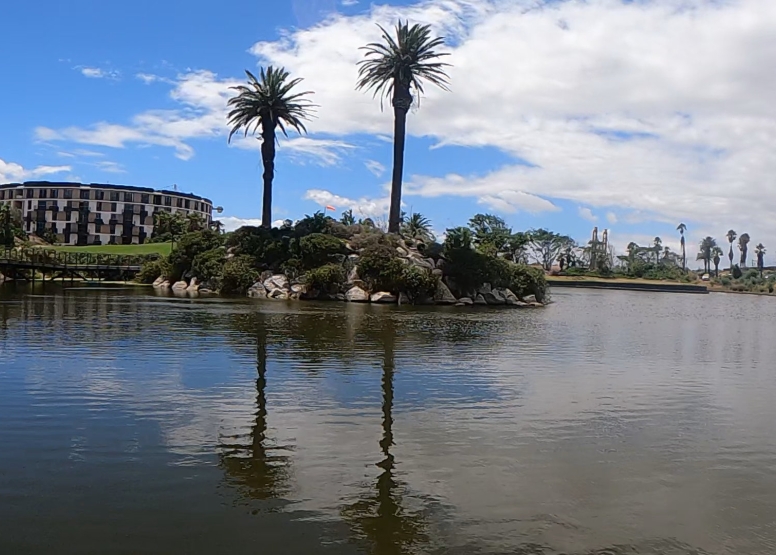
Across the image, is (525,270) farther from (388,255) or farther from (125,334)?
(125,334)

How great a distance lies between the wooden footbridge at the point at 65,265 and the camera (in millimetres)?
59344

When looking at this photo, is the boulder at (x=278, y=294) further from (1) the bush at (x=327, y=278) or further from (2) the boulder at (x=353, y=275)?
(2) the boulder at (x=353, y=275)

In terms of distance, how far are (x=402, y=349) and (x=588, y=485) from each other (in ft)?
40.5

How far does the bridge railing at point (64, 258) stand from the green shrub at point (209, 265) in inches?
519

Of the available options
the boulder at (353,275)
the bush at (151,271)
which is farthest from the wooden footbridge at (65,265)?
the boulder at (353,275)

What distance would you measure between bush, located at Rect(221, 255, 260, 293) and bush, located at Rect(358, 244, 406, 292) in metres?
8.82

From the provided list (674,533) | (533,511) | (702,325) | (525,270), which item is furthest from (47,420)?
(525,270)

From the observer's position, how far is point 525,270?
54031 millimetres

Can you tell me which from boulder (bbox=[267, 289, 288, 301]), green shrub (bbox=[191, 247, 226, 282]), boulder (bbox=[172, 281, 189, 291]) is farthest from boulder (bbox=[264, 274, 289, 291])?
boulder (bbox=[172, 281, 189, 291])

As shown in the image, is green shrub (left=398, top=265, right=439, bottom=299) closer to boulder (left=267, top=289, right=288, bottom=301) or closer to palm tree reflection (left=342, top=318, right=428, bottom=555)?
boulder (left=267, top=289, right=288, bottom=301)

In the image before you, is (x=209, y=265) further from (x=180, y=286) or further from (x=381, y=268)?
(x=381, y=268)

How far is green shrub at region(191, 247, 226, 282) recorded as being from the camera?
5479 centimetres

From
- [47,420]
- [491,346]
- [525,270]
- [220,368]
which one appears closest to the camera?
[47,420]

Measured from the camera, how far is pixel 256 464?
8523 mm
